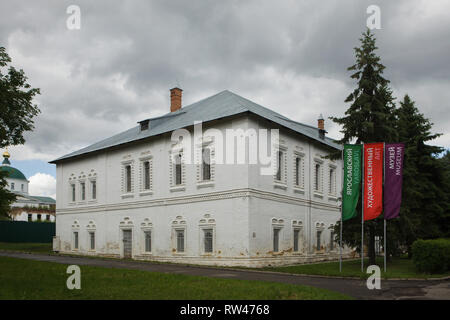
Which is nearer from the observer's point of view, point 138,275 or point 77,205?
point 138,275

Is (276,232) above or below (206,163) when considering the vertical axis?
below

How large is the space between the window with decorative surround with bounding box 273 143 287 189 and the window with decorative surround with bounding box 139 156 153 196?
8049 mm

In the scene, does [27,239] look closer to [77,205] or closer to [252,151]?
[77,205]

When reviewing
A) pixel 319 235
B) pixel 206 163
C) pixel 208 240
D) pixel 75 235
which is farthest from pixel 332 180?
pixel 75 235

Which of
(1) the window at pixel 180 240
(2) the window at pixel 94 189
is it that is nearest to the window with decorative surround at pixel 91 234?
(2) the window at pixel 94 189

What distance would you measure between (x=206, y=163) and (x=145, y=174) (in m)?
5.69

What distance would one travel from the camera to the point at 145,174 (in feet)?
94.5

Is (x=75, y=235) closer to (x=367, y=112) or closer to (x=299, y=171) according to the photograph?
(x=299, y=171)

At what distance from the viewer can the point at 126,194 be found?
97.5 ft

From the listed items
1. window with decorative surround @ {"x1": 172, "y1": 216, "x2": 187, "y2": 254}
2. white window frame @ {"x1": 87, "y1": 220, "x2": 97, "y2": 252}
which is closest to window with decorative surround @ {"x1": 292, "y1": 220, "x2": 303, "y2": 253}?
window with decorative surround @ {"x1": 172, "y1": 216, "x2": 187, "y2": 254}

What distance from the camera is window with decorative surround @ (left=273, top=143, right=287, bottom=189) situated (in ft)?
82.1
